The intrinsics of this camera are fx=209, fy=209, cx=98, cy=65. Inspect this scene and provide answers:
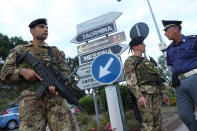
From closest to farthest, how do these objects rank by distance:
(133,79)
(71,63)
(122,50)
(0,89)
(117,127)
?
(133,79) < (117,127) < (122,50) < (0,89) < (71,63)

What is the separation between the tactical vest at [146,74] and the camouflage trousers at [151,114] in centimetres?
21

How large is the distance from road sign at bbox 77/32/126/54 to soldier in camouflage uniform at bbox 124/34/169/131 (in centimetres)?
143

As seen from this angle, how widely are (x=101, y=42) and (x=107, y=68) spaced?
46.3 inches

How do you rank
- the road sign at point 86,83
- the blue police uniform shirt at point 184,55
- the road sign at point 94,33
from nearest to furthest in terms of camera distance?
the blue police uniform shirt at point 184,55, the road sign at point 86,83, the road sign at point 94,33

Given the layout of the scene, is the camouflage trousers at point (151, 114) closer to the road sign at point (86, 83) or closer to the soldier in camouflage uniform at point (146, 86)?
the soldier in camouflage uniform at point (146, 86)

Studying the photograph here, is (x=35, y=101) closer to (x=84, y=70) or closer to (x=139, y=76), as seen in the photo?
(x=139, y=76)

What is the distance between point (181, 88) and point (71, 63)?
41.7 meters

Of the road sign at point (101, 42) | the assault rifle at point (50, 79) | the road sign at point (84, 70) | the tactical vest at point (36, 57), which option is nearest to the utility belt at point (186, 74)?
the assault rifle at point (50, 79)

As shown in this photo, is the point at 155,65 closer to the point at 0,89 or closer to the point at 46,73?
the point at 46,73

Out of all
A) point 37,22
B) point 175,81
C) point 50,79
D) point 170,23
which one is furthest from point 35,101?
point 170,23

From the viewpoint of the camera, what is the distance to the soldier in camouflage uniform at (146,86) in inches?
125

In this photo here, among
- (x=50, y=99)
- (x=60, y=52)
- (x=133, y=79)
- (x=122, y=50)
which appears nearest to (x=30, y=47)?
(x=60, y=52)

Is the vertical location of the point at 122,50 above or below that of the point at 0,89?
below

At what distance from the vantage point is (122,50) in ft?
15.9
